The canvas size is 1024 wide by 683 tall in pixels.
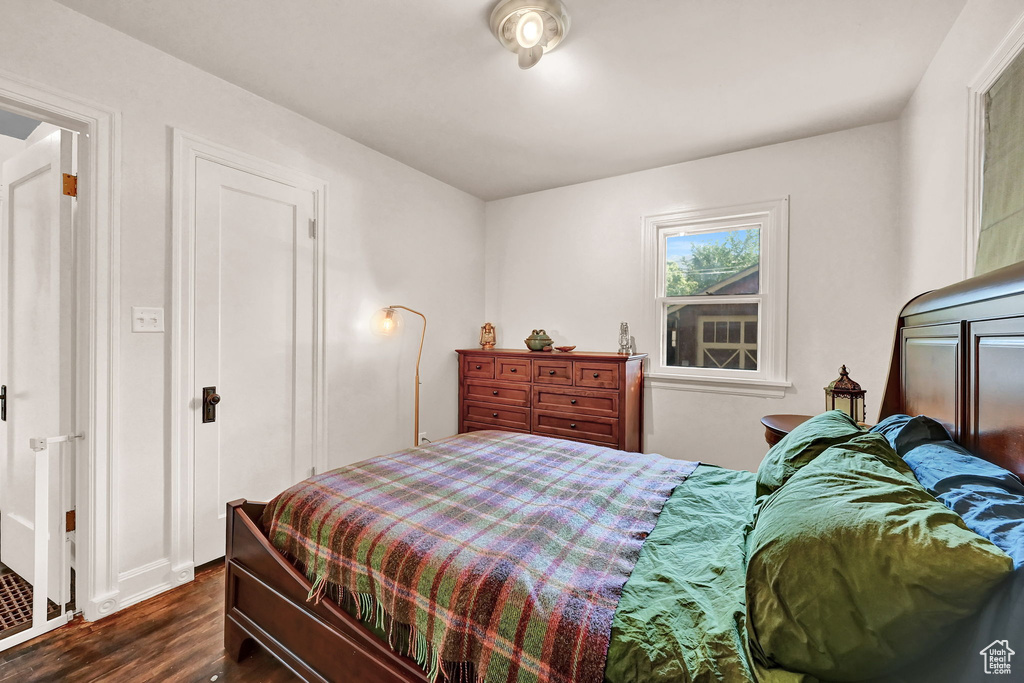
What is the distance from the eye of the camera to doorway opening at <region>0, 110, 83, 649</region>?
6.21 ft

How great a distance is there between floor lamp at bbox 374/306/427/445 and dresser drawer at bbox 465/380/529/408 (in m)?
0.58

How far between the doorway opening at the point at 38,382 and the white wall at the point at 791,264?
124 inches

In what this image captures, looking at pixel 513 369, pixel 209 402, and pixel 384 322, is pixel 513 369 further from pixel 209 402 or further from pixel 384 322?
pixel 209 402

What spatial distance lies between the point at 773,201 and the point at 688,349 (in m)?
1.25

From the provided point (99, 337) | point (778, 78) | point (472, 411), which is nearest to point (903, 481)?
point (778, 78)

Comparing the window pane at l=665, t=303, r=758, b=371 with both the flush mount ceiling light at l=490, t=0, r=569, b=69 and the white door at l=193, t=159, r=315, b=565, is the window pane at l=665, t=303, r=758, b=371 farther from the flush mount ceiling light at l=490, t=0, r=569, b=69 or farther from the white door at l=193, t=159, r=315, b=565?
the white door at l=193, t=159, r=315, b=565

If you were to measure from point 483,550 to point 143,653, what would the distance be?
5.40 ft

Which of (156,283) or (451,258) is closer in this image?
(156,283)

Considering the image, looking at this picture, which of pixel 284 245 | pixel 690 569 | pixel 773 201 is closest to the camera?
pixel 690 569

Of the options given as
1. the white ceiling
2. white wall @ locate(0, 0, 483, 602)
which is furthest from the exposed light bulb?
white wall @ locate(0, 0, 483, 602)

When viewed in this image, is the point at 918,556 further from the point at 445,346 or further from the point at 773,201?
the point at 445,346

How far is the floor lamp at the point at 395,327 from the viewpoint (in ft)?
10.7

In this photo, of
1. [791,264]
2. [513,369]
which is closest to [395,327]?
[513,369]

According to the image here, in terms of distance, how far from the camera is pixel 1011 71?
1.44 m
